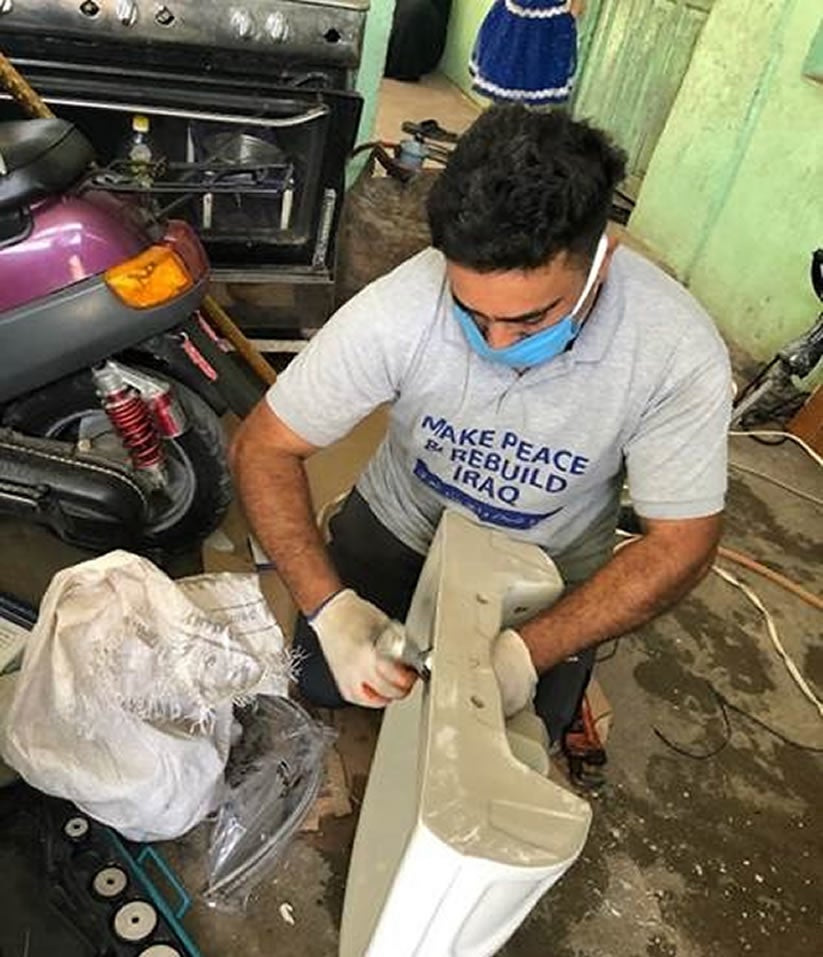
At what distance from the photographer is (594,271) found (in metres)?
1.00

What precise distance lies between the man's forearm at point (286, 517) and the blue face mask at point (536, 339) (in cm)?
31

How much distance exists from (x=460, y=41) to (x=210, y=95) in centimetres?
463

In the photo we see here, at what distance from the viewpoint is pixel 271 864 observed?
130 centimetres

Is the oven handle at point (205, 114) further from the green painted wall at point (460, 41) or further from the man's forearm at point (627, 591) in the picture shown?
the green painted wall at point (460, 41)

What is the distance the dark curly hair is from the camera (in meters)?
0.89

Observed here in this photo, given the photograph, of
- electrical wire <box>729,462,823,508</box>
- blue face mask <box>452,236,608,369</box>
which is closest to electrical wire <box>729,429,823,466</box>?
electrical wire <box>729,462,823,508</box>

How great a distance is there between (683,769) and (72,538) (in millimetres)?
1230

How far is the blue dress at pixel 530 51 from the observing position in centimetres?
274

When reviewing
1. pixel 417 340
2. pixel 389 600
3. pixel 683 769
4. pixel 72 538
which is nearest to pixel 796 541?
pixel 683 769

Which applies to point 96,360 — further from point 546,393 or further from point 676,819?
point 676,819

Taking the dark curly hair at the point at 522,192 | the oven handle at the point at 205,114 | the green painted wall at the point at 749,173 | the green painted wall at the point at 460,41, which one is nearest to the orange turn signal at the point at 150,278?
the oven handle at the point at 205,114

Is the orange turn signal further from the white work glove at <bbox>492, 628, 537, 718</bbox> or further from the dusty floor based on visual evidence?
the white work glove at <bbox>492, 628, 537, 718</bbox>

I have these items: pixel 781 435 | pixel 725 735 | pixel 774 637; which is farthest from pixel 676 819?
pixel 781 435

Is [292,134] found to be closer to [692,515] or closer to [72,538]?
[72,538]
